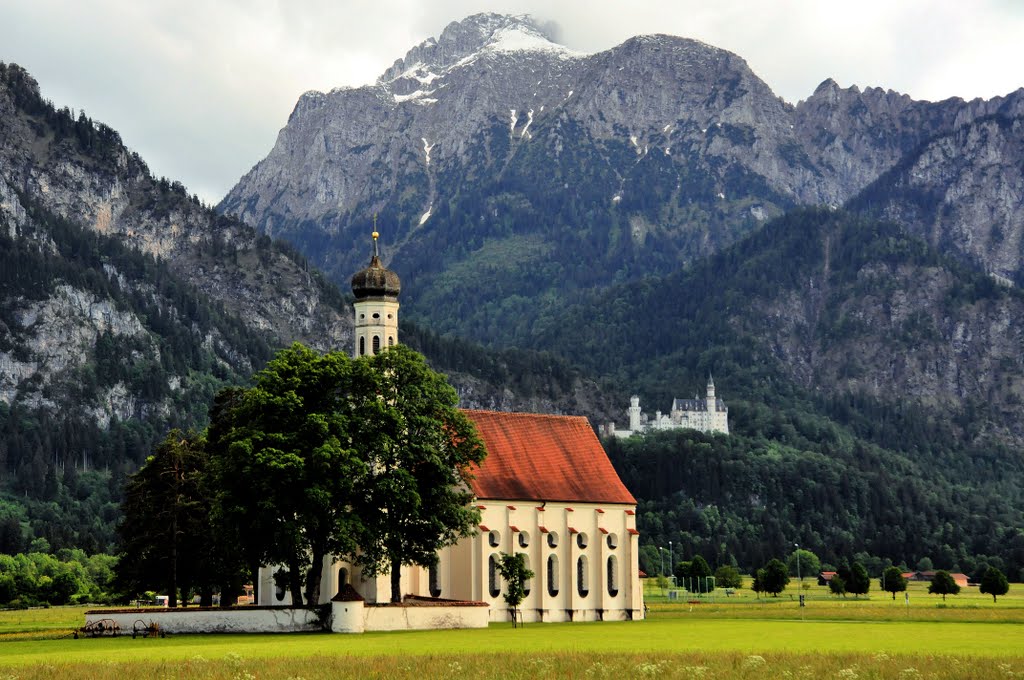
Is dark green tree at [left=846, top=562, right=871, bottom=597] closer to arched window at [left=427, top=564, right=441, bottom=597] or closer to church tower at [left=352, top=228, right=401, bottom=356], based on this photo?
arched window at [left=427, top=564, right=441, bottom=597]

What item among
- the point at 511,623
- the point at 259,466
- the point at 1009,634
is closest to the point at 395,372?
the point at 259,466

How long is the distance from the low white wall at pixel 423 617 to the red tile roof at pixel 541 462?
14.7 m

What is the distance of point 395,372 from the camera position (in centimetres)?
10669

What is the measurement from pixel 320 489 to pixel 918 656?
40.5 m

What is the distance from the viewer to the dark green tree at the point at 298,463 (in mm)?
97688

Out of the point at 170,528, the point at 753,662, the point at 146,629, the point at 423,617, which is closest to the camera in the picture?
the point at 753,662

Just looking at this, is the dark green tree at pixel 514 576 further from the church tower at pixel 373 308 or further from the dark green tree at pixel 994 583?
the dark green tree at pixel 994 583

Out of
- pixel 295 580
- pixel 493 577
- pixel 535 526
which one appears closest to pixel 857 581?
pixel 535 526

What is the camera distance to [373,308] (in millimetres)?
122875

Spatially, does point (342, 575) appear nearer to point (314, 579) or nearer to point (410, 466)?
point (314, 579)

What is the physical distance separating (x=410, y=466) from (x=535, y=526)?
18.3 m

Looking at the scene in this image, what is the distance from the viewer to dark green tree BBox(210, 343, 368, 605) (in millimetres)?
97688

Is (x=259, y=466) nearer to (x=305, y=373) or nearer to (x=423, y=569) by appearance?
(x=305, y=373)

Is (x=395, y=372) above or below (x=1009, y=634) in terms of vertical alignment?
above
